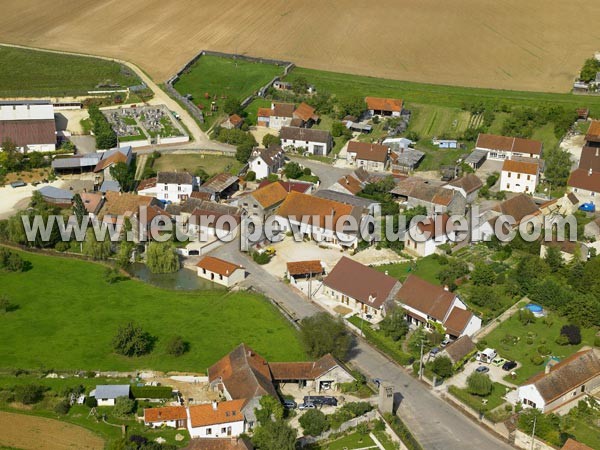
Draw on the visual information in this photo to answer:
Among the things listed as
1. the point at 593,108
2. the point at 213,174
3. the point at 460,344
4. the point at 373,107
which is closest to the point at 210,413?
the point at 460,344

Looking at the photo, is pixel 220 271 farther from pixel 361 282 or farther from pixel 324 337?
pixel 324 337

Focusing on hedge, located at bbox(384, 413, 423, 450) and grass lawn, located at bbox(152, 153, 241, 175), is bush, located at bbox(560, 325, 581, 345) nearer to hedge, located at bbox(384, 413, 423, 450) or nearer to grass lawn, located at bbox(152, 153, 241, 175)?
hedge, located at bbox(384, 413, 423, 450)

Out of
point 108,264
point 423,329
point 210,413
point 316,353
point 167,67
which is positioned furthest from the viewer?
point 167,67

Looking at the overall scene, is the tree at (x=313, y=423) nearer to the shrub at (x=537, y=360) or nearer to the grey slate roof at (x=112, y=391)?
the grey slate roof at (x=112, y=391)

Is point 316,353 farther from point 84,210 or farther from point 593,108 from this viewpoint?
point 593,108

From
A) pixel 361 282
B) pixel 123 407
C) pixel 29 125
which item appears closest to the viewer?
pixel 123 407

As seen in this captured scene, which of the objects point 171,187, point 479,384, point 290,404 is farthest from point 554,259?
point 171,187

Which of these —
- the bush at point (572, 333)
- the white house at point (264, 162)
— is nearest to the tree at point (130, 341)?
the bush at point (572, 333)
